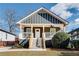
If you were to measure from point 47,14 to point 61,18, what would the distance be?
0.80m

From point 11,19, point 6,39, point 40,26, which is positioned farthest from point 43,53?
point 11,19

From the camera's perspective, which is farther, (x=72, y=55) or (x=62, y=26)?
(x=62, y=26)

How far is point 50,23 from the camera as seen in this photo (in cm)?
1730

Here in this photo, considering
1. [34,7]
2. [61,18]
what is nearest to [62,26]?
[61,18]

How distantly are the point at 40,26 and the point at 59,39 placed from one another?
3.60ft

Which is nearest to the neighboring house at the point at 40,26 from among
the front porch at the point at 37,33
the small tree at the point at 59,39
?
the front porch at the point at 37,33

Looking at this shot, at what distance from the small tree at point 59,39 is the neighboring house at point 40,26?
0.25 m

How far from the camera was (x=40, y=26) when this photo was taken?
17172 millimetres

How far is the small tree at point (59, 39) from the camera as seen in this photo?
1686 cm

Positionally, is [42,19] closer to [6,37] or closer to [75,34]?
[75,34]

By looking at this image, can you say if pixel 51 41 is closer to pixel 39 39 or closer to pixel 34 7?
pixel 39 39

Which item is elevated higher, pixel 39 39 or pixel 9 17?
pixel 9 17

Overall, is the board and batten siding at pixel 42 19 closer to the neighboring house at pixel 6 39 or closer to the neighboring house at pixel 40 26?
the neighboring house at pixel 40 26

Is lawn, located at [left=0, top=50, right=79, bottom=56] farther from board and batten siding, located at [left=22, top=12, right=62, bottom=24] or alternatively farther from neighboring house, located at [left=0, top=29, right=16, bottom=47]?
board and batten siding, located at [left=22, top=12, right=62, bottom=24]
